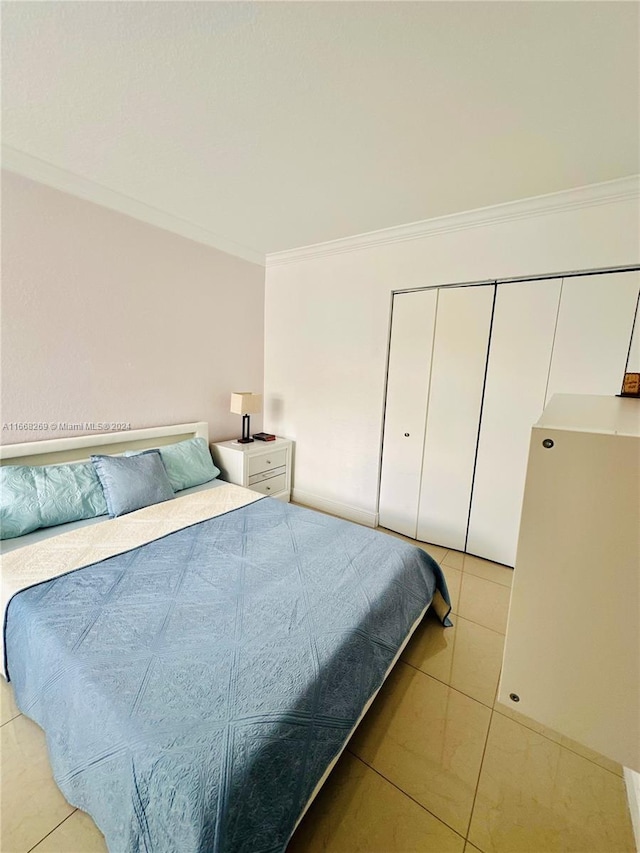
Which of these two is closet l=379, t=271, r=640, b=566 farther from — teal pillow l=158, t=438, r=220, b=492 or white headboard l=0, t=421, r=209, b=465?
white headboard l=0, t=421, r=209, b=465

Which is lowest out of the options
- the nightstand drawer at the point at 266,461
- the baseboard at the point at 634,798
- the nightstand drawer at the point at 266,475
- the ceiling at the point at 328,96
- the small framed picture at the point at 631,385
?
the baseboard at the point at 634,798

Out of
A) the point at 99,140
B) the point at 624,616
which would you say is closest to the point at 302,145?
the point at 99,140

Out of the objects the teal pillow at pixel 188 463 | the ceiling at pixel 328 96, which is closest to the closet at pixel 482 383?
the ceiling at pixel 328 96

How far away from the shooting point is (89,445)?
232 centimetres

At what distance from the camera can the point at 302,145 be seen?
69.1 inches

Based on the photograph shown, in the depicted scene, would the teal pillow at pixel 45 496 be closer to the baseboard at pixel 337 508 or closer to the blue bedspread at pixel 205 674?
the blue bedspread at pixel 205 674

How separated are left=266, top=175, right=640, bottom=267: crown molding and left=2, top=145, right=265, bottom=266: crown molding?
2.57 ft

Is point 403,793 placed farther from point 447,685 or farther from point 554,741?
point 554,741

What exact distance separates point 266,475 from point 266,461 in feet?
0.46

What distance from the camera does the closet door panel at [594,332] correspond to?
6.68 ft

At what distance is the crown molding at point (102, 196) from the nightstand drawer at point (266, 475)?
2.03 meters

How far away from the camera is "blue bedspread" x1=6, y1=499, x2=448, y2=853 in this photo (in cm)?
85

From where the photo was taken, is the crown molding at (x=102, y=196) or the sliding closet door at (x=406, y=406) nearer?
the crown molding at (x=102, y=196)

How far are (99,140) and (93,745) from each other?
8.31 ft
